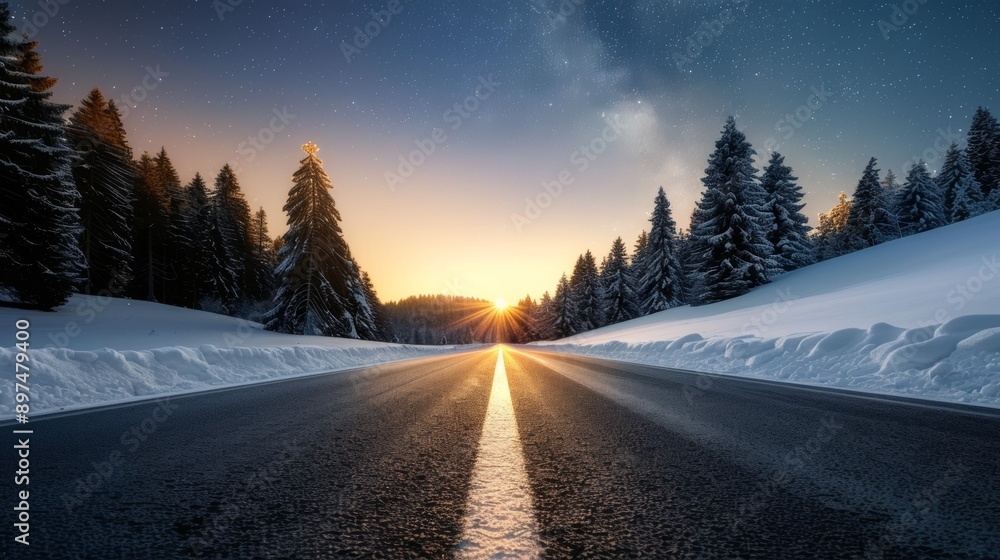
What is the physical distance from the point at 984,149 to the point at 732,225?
141 ft

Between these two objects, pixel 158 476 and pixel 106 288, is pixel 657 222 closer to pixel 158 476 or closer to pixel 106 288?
pixel 158 476

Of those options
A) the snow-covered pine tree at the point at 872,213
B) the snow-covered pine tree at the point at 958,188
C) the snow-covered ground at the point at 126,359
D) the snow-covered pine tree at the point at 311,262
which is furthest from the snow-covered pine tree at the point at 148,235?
the snow-covered pine tree at the point at 958,188

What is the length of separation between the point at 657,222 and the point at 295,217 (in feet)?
118

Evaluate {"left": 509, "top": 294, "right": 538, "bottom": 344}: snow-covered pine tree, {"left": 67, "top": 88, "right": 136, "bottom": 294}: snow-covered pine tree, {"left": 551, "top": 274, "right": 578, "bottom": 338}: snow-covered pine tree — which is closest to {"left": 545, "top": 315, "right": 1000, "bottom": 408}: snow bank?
{"left": 67, "top": 88, "right": 136, "bottom": 294}: snow-covered pine tree

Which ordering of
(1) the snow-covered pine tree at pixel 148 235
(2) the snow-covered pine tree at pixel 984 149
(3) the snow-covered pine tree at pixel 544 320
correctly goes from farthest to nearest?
(3) the snow-covered pine tree at pixel 544 320 → (2) the snow-covered pine tree at pixel 984 149 → (1) the snow-covered pine tree at pixel 148 235

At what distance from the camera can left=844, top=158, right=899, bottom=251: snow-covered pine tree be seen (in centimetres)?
4353

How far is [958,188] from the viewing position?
1715 inches

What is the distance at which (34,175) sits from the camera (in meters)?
18.8

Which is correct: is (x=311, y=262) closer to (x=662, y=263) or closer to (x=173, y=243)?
(x=173, y=243)

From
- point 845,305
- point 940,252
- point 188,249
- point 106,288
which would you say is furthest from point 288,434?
point 188,249

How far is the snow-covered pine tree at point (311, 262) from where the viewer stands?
27859mm

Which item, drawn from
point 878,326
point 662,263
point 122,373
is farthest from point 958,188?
point 122,373

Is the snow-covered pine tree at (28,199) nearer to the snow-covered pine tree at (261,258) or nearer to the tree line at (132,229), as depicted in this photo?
the tree line at (132,229)

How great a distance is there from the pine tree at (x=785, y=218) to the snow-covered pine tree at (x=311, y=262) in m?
36.4
